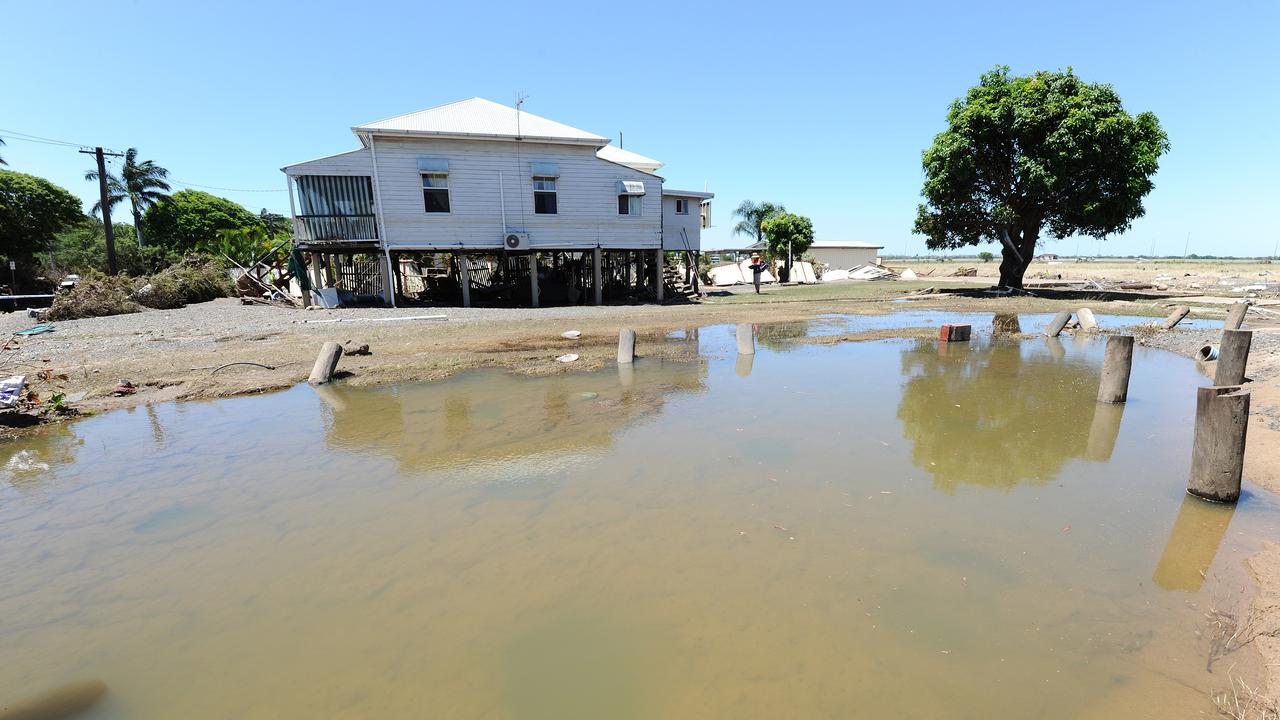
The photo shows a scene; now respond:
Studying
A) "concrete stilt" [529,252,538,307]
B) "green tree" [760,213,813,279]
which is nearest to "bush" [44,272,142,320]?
"concrete stilt" [529,252,538,307]

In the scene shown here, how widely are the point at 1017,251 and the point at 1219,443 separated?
Answer: 80.5 feet

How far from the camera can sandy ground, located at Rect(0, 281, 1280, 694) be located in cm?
756

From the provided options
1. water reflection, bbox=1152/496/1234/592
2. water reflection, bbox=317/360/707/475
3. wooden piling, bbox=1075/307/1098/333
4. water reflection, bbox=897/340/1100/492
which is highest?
wooden piling, bbox=1075/307/1098/333

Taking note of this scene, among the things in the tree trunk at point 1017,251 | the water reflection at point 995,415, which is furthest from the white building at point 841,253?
the water reflection at point 995,415

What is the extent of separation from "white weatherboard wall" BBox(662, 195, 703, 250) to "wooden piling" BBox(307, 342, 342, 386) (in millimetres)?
17156

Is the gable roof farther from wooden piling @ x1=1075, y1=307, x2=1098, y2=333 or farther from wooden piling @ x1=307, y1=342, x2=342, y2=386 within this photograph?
wooden piling @ x1=1075, y1=307, x2=1098, y2=333

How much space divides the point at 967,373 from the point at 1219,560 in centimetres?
683

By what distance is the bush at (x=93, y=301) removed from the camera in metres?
15.9

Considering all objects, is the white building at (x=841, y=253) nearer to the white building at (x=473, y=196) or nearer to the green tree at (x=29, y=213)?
the white building at (x=473, y=196)

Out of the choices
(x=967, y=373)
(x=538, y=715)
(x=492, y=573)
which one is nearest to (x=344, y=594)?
(x=492, y=573)

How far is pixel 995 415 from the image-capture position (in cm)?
769

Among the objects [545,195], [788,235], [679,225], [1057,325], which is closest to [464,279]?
[545,195]

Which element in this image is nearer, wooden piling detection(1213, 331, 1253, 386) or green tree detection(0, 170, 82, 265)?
wooden piling detection(1213, 331, 1253, 386)

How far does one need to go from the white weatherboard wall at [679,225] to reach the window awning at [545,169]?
5866 mm
